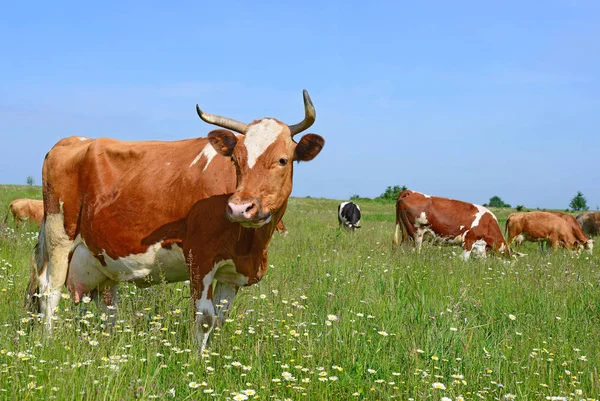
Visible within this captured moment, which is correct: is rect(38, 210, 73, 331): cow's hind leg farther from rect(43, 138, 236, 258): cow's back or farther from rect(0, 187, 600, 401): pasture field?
rect(0, 187, 600, 401): pasture field

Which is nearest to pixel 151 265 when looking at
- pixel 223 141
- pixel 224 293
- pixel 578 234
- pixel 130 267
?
pixel 130 267

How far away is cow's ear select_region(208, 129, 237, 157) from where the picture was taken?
18.8ft

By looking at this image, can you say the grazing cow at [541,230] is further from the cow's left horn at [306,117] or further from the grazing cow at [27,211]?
the grazing cow at [27,211]

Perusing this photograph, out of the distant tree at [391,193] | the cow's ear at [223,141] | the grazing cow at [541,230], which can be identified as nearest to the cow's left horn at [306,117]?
the cow's ear at [223,141]

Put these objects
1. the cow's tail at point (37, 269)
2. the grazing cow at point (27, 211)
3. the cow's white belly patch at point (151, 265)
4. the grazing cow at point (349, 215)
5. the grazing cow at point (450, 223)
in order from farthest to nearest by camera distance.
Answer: the grazing cow at point (349, 215), the grazing cow at point (27, 211), the grazing cow at point (450, 223), the cow's tail at point (37, 269), the cow's white belly patch at point (151, 265)

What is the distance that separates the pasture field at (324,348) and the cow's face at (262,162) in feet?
3.34

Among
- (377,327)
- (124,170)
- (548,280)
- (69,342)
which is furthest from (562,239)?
(69,342)

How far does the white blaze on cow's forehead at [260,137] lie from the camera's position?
17.5 ft

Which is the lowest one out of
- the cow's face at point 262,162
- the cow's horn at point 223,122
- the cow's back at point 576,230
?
the cow's back at point 576,230

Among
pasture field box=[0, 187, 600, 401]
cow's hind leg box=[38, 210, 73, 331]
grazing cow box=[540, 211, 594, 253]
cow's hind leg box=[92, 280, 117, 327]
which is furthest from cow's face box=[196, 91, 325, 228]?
grazing cow box=[540, 211, 594, 253]

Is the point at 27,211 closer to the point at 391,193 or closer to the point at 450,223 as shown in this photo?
the point at 450,223

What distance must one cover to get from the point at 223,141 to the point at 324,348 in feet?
7.65

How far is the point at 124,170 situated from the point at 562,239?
16.9 meters

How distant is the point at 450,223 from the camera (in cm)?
1611
